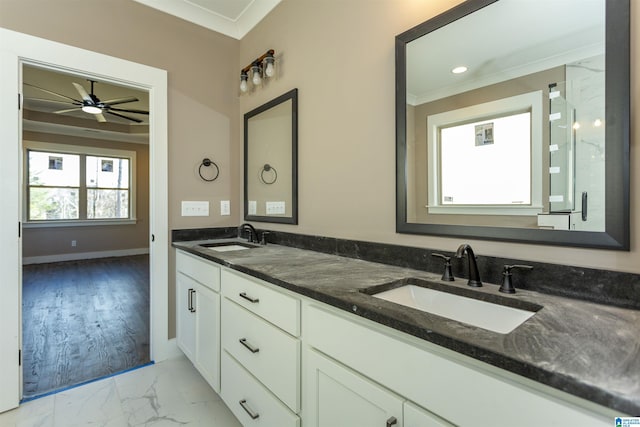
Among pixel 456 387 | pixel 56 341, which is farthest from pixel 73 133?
pixel 456 387

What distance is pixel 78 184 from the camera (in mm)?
6102

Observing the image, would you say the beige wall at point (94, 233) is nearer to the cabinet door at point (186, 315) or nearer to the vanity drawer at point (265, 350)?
the cabinet door at point (186, 315)

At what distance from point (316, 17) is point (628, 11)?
59.7 inches

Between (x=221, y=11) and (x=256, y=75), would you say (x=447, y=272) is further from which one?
(x=221, y=11)

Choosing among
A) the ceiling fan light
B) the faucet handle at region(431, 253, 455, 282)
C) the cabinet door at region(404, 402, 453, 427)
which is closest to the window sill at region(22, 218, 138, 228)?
the ceiling fan light

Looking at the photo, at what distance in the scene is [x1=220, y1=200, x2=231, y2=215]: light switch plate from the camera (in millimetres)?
2625

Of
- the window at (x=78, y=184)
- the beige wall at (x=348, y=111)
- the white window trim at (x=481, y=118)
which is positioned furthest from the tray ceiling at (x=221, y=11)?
the window at (x=78, y=184)

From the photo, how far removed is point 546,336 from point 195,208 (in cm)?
236

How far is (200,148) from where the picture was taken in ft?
8.23

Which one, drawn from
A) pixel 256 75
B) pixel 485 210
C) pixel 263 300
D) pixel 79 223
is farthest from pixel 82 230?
pixel 485 210

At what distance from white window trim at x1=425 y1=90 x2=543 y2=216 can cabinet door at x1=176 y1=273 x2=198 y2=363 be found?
1.55 metres

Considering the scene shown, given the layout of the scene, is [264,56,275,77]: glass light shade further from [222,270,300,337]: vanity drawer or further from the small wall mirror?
[222,270,300,337]: vanity drawer

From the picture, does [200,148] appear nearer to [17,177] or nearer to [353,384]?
[17,177]

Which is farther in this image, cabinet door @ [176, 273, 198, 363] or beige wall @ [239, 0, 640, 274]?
cabinet door @ [176, 273, 198, 363]
